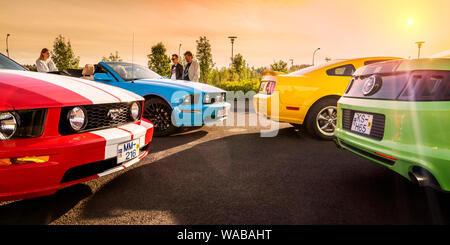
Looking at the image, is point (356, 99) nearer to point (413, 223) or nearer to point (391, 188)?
point (391, 188)

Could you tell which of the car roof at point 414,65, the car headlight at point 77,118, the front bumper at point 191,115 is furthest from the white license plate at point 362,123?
the front bumper at point 191,115

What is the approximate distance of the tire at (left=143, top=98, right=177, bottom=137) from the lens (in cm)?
509

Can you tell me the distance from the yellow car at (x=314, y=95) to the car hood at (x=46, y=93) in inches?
122

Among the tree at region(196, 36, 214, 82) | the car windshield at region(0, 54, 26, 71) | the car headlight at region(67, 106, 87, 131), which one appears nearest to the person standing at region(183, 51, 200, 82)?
the car windshield at region(0, 54, 26, 71)

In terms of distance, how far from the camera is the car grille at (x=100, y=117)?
6.79 feet

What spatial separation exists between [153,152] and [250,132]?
2402 millimetres

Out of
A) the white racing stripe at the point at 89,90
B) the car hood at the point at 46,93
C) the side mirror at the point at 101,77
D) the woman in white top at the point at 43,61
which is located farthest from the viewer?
the woman in white top at the point at 43,61

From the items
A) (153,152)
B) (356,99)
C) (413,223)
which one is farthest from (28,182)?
(356,99)

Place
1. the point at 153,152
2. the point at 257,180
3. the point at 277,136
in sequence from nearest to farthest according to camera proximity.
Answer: the point at 257,180 < the point at 153,152 < the point at 277,136

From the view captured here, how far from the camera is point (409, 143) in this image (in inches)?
85.5

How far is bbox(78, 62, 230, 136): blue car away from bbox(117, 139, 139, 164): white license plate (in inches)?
93.9

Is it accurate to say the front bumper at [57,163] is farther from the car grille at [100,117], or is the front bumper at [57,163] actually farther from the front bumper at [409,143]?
the front bumper at [409,143]

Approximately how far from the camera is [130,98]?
112 inches
